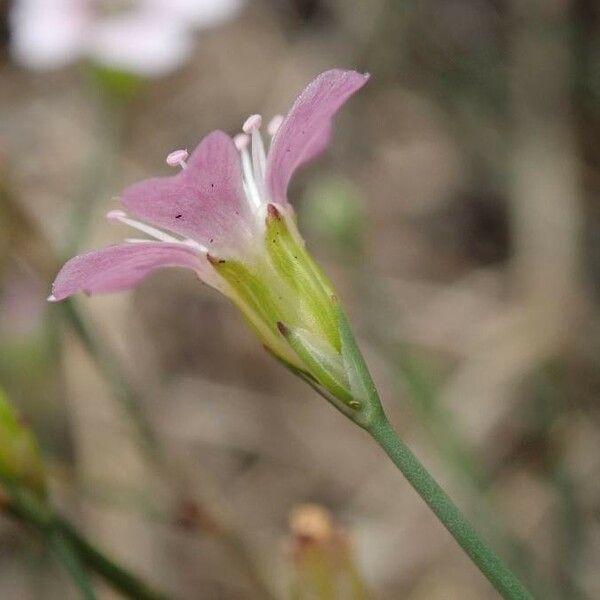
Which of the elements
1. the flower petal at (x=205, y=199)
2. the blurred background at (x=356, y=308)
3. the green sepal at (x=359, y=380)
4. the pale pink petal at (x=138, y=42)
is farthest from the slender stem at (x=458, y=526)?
the pale pink petal at (x=138, y=42)

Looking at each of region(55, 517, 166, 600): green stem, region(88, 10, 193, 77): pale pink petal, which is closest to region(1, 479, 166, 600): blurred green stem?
region(55, 517, 166, 600): green stem

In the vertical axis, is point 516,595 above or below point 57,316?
below

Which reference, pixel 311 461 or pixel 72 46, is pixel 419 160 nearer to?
pixel 311 461

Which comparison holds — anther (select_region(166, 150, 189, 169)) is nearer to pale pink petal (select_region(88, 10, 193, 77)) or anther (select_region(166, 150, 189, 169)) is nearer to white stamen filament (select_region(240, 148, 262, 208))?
white stamen filament (select_region(240, 148, 262, 208))

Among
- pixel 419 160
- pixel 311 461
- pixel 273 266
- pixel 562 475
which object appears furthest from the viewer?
pixel 419 160

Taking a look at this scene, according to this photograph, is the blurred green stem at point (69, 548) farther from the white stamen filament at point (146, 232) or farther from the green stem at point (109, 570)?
the white stamen filament at point (146, 232)

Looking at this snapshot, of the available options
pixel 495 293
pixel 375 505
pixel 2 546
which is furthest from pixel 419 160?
pixel 2 546

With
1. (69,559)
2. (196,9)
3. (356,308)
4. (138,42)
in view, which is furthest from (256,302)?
(356,308)
